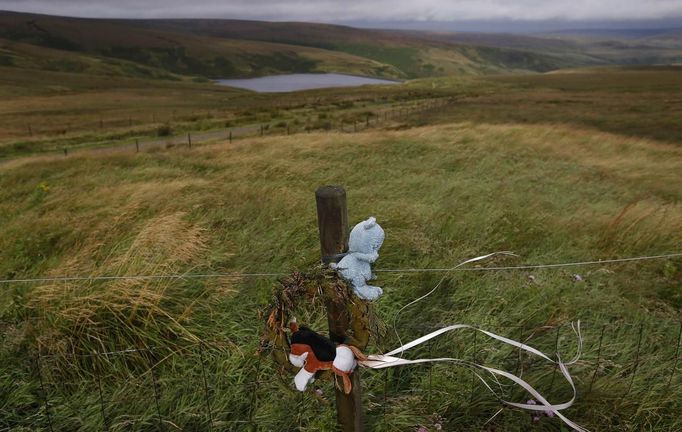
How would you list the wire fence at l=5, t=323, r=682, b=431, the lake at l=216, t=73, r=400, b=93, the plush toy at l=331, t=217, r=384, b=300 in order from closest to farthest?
1. the plush toy at l=331, t=217, r=384, b=300
2. the wire fence at l=5, t=323, r=682, b=431
3. the lake at l=216, t=73, r=400, b=93

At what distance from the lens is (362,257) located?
1.98m

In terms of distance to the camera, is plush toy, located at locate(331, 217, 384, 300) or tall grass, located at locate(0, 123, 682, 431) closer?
plush toy, located at locate(331, 217, 384, 300)

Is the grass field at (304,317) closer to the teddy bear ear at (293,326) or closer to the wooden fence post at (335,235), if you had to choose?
the wooden fence post at (335,235)

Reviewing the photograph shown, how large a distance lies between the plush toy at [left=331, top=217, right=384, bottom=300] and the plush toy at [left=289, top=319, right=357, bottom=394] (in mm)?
291

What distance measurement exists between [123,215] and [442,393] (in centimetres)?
505

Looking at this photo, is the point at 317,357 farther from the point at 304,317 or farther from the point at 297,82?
the point at 297,82

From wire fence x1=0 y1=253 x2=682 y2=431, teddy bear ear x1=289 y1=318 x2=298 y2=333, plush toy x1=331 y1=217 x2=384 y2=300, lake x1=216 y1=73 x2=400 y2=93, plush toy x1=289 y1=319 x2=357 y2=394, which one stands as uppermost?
plush toy x1=331 y1=217 x2=384 y2=300

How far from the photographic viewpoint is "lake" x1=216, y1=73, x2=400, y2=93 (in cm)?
13771

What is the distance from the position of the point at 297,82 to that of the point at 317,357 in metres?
162

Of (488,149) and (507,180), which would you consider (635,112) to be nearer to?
(488,149)

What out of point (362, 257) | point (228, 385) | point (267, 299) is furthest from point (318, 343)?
point (267, 299)

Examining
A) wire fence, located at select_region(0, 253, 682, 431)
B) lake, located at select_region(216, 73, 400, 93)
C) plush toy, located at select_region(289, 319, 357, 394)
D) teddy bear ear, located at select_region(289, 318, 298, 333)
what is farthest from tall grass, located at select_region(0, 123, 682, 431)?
lake, located at select_region(216, 73, 400, 93)

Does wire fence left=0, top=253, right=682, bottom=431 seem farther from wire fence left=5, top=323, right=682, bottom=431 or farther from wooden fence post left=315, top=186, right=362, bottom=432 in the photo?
wooden fence post left=315, top=186, right=362, bottom=432

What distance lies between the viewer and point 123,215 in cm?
607
